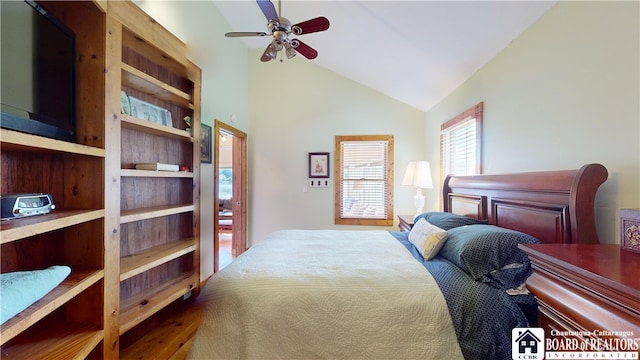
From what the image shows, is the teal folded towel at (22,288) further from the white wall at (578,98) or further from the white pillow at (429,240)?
the white wall at (578,98)

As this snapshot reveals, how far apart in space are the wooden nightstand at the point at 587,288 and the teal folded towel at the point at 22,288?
5.93 ft

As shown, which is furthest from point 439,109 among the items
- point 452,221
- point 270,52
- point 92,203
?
point 92,203

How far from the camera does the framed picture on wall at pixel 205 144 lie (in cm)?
298

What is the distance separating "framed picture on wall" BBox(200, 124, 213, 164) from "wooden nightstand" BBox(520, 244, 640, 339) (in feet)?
10.2

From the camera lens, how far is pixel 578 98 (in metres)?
1.46

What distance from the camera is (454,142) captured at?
323cm

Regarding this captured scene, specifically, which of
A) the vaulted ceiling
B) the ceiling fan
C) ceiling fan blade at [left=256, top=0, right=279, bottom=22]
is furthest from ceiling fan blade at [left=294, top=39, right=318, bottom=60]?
A: the vaulted ceiling

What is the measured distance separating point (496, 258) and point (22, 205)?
2239 millimetres

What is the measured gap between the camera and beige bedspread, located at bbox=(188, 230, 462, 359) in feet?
4.13

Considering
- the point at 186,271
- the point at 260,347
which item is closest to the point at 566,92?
the point at 260,347

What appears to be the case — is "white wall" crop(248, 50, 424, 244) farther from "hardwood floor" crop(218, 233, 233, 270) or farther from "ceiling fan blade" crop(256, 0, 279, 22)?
"ceiling fan blade" crop(256, 0, 279, 22)

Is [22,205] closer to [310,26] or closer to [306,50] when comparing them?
[310,26]

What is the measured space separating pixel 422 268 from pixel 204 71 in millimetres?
3148

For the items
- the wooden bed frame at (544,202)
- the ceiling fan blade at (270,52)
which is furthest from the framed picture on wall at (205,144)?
the wooden bed frame at (544,202)
